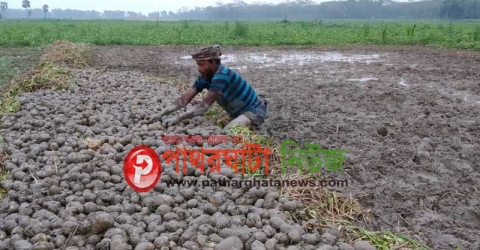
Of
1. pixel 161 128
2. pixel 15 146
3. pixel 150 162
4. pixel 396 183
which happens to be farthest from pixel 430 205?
pixel 15 146

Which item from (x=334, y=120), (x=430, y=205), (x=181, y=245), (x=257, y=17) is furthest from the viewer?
(x=257, y=17)

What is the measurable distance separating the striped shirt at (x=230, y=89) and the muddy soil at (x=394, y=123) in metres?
0.52

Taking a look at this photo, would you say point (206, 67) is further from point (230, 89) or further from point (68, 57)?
point (68, 57)

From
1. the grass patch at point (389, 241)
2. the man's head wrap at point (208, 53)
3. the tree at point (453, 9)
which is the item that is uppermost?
the tree at point (453, 9)

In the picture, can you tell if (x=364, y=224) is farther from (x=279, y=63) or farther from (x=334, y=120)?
(x=279, y=63)

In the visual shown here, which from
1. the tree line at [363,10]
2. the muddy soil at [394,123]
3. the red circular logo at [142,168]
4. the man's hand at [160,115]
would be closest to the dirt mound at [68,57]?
the muddy soil at [394,123]

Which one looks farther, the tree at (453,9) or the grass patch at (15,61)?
the tree at (453,9)

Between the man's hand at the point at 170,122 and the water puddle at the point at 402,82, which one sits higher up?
the water puddle at the point at 402,82

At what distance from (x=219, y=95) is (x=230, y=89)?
27 cm

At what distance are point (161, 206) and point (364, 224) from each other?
1406mm

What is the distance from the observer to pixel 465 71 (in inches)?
341

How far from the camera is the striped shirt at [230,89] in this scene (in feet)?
14.0

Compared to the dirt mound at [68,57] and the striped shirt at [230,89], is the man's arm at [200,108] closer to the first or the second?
the striped shirt at [230,89]

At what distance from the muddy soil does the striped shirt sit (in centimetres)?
52
